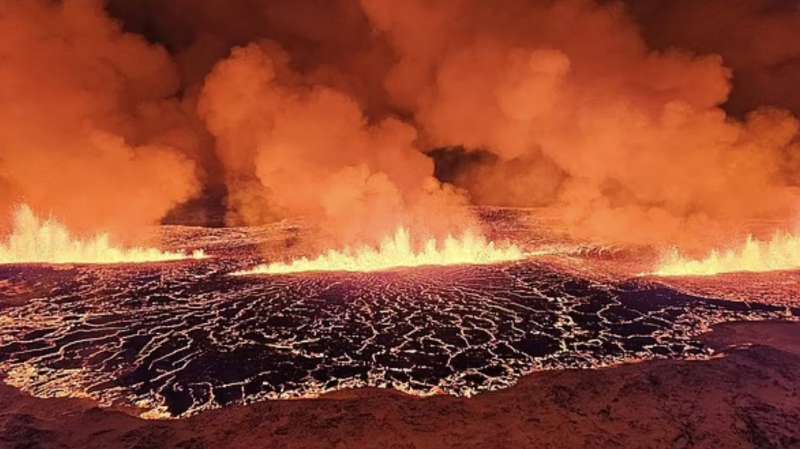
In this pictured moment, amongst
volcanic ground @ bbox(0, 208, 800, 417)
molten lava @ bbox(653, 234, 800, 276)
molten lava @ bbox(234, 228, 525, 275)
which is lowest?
volcanic ground @ bbox(0, 208, 800, 417)

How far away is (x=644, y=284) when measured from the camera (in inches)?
602

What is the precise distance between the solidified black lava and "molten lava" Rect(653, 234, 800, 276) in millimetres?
3193

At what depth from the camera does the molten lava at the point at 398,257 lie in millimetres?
20328

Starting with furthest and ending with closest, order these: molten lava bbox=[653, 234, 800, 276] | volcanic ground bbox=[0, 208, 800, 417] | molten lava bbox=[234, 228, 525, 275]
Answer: molten lava bbox=[234, 228, 525, 275] → molten lava bbox=[653, 234, 800, 276] → volcanic ground bbox=[0, 208, 800, 417]

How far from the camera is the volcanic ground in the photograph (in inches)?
318

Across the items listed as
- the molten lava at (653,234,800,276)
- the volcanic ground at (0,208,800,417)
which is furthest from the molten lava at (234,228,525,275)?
the molten lava at (653,234,800,276)

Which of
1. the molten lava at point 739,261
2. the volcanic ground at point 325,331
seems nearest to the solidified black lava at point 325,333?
the volcanic ground at point 325,331

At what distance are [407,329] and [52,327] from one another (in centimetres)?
859

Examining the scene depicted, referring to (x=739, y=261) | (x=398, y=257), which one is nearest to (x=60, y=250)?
(x=398, y=257)

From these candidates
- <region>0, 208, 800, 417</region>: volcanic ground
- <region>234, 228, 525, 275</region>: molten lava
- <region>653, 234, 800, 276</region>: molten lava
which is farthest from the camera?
<region>234, 228, 525, 275</region>: molten lava

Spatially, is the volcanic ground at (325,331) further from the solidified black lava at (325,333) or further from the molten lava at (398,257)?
the molten lava at (398,257)

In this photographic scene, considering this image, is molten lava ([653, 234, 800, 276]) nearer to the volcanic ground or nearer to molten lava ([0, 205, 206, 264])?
the volcanic ground

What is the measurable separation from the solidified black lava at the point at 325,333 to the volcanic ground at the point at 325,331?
47 millimetres

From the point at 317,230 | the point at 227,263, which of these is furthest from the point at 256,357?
the point at 317,230
